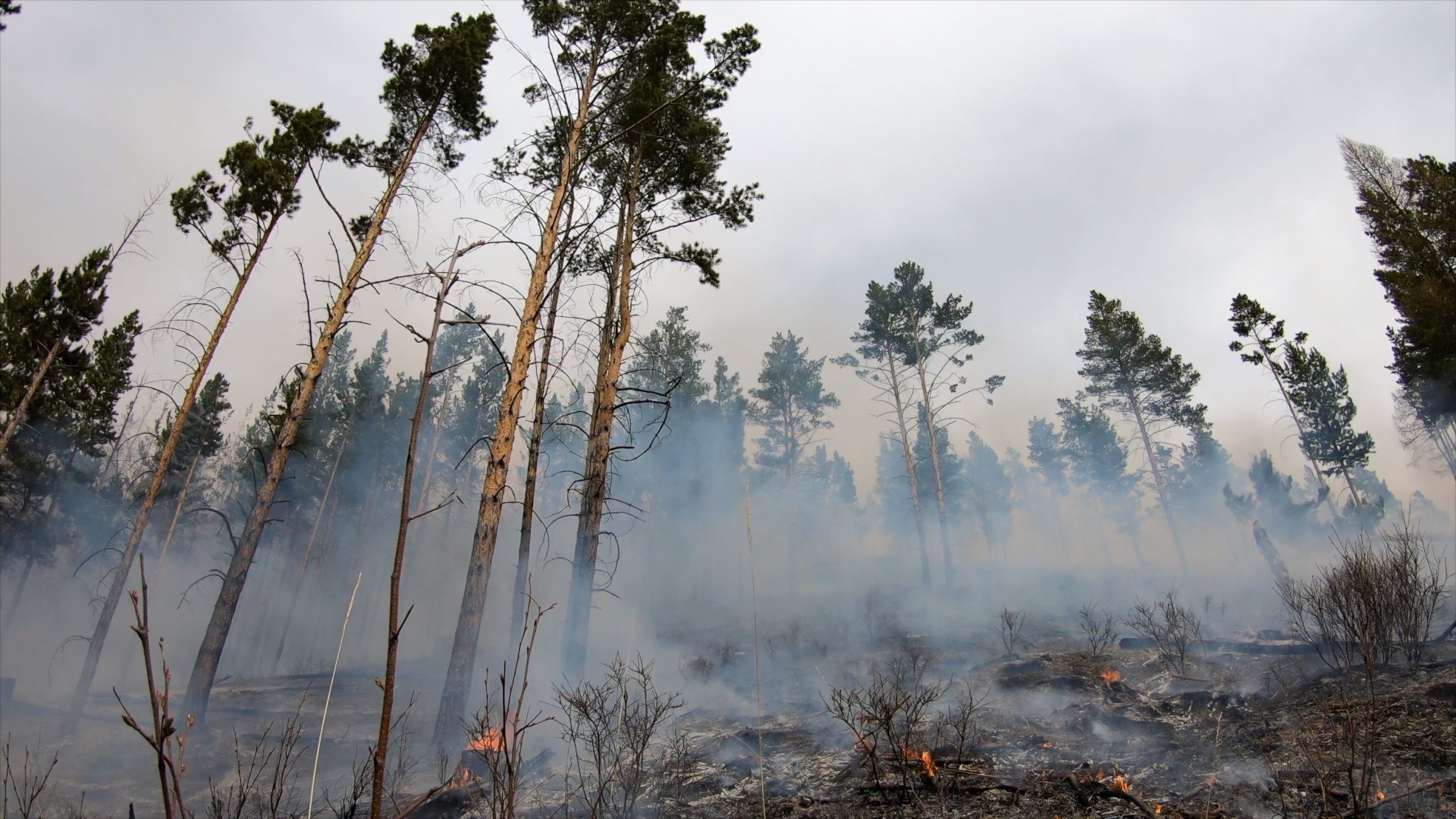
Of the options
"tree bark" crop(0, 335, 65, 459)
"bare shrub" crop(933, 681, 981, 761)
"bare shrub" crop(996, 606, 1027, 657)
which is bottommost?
"bare shrub" crop(933, 681, 981, 761)

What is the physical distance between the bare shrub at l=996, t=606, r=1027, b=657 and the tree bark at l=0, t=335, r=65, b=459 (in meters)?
20.8

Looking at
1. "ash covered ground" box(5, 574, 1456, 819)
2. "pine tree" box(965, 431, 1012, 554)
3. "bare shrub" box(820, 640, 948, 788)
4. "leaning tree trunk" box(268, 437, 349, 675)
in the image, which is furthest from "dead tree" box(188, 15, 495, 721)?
"pine tree" box(965, 431, 1012, 554)

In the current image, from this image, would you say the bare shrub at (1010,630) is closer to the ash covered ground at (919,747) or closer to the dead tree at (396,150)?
the ash covered ground at (919,747)

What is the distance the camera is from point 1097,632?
14688 millimetres

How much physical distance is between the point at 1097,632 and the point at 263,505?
17773mm

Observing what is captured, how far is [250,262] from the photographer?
1135cm

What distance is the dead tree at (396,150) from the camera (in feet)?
31.2

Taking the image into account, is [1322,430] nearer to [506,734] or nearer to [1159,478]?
[1159,478]

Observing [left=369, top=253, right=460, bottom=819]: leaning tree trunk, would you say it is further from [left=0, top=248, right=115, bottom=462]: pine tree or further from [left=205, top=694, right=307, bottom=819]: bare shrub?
[left=0, top=248, right=115, bottom=462]: pine tree

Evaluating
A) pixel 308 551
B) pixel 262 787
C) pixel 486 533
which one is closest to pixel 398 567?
pixel 486 533

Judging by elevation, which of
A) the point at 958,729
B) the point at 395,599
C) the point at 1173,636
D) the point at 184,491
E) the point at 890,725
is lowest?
the point at 958,729

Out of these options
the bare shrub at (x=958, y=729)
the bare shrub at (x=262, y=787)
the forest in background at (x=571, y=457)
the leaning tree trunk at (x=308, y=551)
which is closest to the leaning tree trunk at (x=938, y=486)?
the forest in background at (x=571, y=457)

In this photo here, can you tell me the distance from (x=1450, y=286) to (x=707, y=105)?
687 inches

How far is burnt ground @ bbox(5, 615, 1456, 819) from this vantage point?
195 inches
